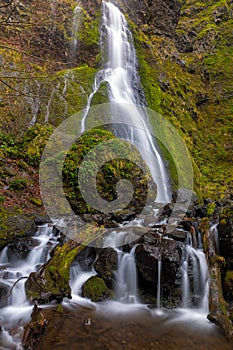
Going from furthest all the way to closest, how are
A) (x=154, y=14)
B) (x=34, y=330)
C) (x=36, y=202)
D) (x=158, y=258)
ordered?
(x=154, y=14) → (x=36, y=202) → (x=158, y=258) → (x=34, y=330)

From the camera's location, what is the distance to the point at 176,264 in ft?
19.1

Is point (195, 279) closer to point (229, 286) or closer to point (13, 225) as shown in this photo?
point (229, 286)

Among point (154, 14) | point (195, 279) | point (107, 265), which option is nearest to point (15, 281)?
point (107, 265)

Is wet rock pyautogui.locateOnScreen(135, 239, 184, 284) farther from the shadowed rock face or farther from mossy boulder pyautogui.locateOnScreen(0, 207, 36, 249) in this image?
the shadowed rock face

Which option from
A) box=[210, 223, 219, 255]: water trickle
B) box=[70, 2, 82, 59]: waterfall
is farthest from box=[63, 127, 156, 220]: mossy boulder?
box=[70, 2, 82, 59]: waterfall

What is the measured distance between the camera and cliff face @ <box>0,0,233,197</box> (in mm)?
12438

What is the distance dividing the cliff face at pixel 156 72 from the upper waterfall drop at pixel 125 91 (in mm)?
517

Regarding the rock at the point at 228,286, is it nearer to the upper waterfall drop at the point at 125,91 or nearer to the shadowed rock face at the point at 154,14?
the upper waterfall drop at the point at 125,91

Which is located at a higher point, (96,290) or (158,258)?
(158,258)

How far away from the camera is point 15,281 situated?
5734mm

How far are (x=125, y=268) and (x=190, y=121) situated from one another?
1467cm

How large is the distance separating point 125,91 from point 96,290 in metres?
11.5

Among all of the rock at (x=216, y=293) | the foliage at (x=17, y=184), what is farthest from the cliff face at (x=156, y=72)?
the rock at (x=216, y=293)

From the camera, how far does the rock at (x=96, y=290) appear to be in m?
5.70
